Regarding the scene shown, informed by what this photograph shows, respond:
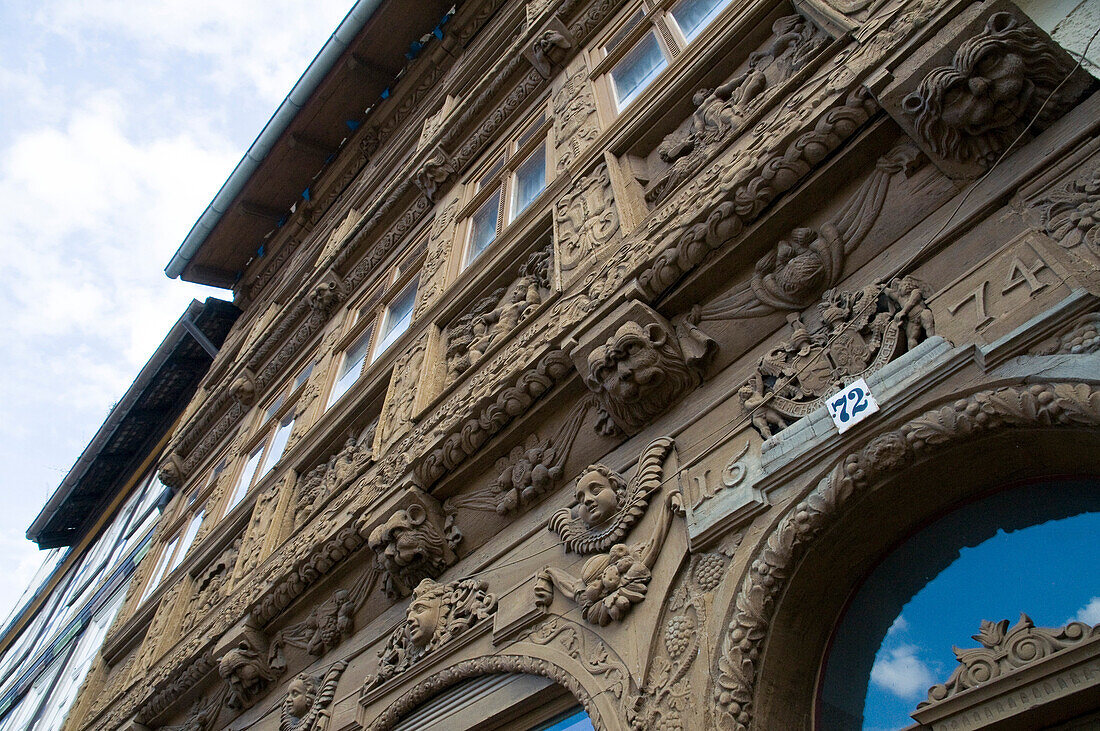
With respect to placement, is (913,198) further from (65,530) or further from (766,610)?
(65,530)

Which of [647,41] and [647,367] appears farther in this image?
[647,41]

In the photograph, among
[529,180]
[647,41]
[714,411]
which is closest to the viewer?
[714,411]

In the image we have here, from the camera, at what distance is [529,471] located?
4.18m

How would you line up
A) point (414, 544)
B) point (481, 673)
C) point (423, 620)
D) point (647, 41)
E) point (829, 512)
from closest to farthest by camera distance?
point (829, 512) < point (481, 673) < point (423, 620) < point (414, 544) < point (647, 41)

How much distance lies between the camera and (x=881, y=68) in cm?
317

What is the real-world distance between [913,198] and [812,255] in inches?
17.4

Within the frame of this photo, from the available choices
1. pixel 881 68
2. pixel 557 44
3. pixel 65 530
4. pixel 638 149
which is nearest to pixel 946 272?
pixel 881 68

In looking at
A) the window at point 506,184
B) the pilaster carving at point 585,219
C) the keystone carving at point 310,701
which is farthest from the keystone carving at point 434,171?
the keystone carving at point 310,701

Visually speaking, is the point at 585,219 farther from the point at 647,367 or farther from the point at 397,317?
the point at 397,317

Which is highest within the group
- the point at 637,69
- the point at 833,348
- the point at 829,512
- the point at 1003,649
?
the point at 637,69

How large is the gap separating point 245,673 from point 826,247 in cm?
492

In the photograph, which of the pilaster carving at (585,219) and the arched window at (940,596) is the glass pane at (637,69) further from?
the arched window at (940,596)

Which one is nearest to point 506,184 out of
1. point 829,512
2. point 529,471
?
point 529,471

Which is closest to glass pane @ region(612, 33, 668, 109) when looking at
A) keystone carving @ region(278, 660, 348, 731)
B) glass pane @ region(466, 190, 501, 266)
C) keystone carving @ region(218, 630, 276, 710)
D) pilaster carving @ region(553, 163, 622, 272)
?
pilaster carving @ region(553, 163, 622, 272)
